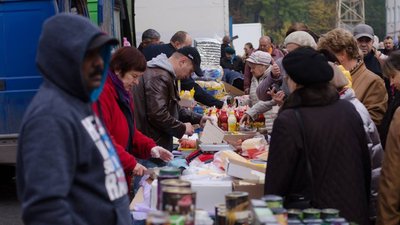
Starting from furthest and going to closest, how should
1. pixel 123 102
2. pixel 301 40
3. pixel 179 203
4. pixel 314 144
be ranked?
pixel 301 40 → pixel 123 102 → pixel 314 144 → pixel 179 203

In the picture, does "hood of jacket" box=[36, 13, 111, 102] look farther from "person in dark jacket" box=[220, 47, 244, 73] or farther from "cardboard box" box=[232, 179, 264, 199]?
"person in dark jacket" box=[220, 47, 244, 73]

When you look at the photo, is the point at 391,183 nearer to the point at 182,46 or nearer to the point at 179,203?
the point at 179,203

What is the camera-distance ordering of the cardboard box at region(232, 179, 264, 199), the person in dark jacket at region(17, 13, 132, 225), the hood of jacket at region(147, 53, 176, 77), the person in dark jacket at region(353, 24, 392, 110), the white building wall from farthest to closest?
1. the white building wall
2. the person in dark jacket at region(353, 24, 392, 110)
3. the hood of jacket at region(147, 53, 176, 77)
4. the cardboard box at region(232, 179, 264, 199)
5. the person in dark jacket at region(17, 13, 132, 225)

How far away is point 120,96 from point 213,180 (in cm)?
85

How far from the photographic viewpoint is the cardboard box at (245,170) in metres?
4.85

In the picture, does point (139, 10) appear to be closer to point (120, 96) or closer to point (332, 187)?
point (120, 96)

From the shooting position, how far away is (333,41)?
5914 mm

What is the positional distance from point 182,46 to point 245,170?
5.61 m

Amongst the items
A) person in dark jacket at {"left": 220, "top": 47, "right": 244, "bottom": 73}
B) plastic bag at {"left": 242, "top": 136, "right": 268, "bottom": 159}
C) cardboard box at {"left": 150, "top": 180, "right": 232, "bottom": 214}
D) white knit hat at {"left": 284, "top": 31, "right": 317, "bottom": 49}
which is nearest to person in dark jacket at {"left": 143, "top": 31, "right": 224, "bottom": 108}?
white knit hat at {"left": 284, "top": 31, "right": 317, "bottom": 49}

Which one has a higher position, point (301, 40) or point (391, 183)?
point (301, 40)

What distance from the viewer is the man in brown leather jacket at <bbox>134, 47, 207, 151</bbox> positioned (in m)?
6.55

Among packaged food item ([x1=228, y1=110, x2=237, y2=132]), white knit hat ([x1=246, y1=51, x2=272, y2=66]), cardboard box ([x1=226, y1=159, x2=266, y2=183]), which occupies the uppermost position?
white knit hat ([x1=246, y1=51, x2=272, y2=66])

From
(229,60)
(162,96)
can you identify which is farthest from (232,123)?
(229,60)

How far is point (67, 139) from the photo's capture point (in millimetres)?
2793
